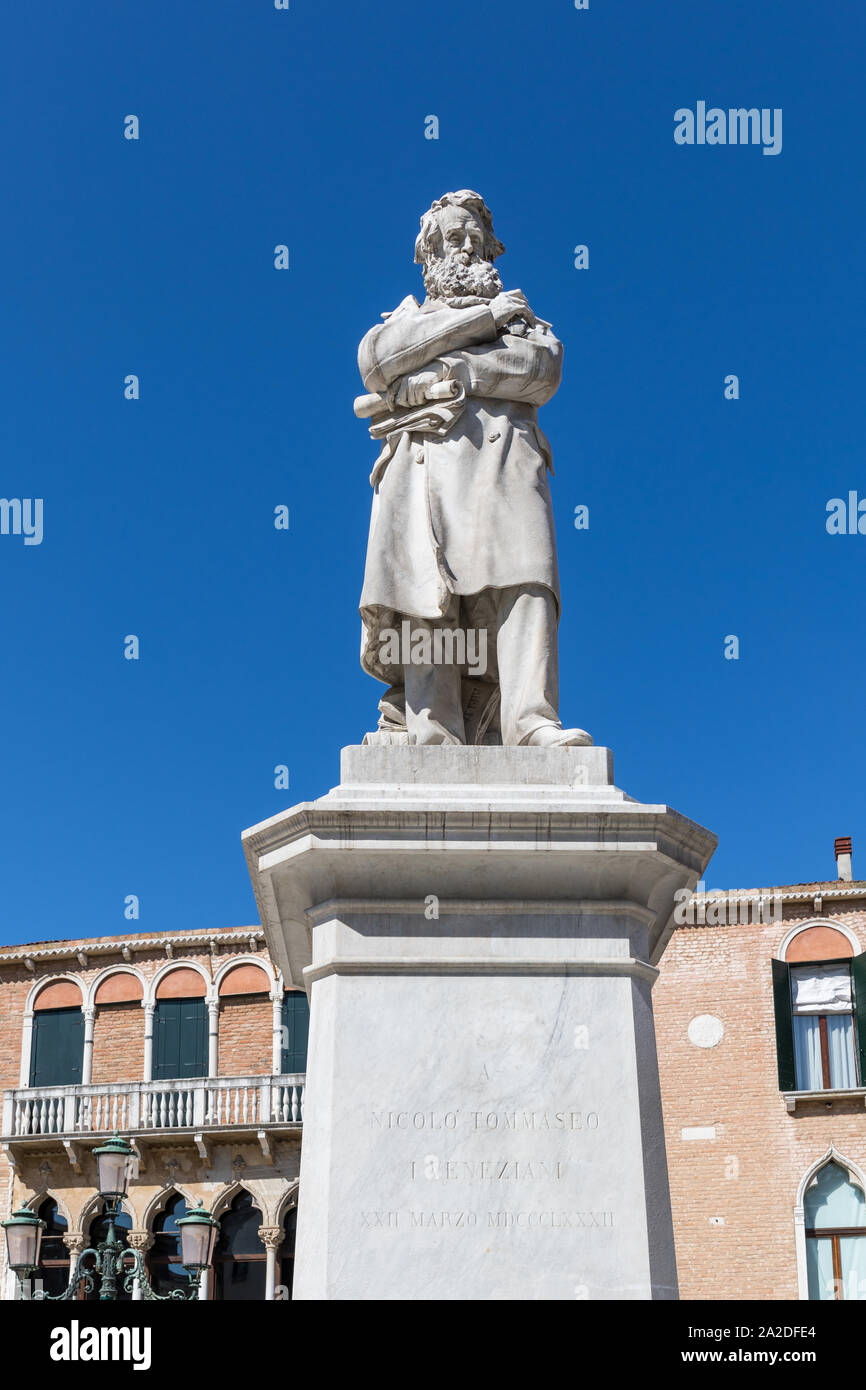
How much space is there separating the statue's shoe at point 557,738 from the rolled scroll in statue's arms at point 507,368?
162 centimetres

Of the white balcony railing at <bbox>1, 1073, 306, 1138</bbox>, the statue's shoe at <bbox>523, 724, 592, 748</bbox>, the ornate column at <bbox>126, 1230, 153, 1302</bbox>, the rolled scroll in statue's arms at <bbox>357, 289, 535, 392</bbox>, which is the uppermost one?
the rolled scroll in statue's arms at <bbox>357, 289, 535, 392</bbox>

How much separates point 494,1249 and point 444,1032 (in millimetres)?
794

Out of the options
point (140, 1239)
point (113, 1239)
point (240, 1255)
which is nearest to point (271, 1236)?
point (240, 1255)

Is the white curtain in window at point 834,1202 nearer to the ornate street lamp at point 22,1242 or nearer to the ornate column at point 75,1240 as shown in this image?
the ornate column at point 75,1240

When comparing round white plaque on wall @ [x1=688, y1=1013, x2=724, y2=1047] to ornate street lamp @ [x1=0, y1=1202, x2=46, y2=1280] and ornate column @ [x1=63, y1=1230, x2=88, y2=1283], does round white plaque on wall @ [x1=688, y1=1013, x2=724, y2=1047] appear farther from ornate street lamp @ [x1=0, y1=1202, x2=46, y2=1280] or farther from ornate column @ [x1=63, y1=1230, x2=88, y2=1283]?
ornate street lamp @ [x1=0, y1=1202, x2=46, y2=1280]

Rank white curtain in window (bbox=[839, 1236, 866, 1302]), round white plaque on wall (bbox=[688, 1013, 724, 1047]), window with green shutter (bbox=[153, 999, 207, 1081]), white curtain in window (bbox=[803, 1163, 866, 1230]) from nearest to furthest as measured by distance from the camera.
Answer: white curtain in window (bbox=[839, 1236, 866, 1302])
white curtain in window (bbox=[803, 1163, 866, 1230])
round white plaque on wall (bbox=[688, 1013, 724, 1047])
window with green shutter (bbox=[153, 999, 207, 1081])

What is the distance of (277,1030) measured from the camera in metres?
36.6

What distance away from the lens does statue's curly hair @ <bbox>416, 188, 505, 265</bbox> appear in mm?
8039

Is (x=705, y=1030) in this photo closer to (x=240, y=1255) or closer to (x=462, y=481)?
(x=240, y=1255)

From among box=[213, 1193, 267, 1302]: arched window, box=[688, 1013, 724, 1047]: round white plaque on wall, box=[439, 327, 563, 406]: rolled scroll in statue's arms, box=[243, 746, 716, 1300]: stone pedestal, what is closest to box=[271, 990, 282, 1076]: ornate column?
box=[213, 1193, 267, 1302]: arched window

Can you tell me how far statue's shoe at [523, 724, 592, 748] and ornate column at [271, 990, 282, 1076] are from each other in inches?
1193

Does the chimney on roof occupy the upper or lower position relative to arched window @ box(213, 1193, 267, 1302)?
upper

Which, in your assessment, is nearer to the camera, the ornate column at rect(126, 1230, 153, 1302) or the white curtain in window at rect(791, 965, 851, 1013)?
the white curtain in window at rect(791, 965, 851, 1013)

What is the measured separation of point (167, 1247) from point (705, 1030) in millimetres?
12419
